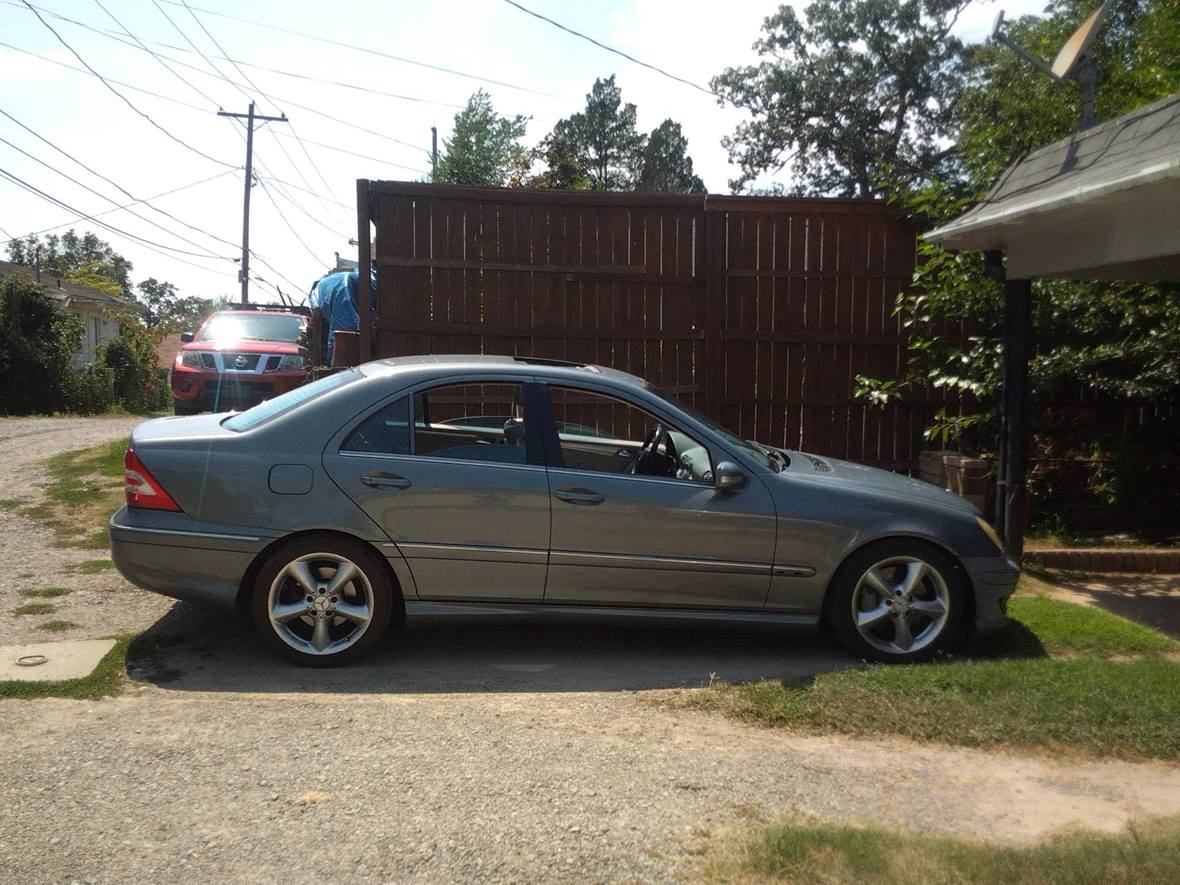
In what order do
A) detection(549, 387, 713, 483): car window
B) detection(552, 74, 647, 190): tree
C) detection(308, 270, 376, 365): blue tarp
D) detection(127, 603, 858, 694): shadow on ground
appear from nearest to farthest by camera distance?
detection(127, 603, 858, 694): shadow on ground
detection(549, 387, 713, 483): car window
detection(308, 270, 376, 365): blue tarp
detection(552, 74, 647, 190): tree

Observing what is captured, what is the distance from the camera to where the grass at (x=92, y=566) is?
694 cm

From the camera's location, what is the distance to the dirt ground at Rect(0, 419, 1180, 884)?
3.45 m

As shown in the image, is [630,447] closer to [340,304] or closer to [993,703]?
[993,703]

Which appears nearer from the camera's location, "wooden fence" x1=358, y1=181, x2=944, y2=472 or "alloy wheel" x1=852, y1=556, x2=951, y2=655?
"alloy wheel" x1=852, y1=556, x2=951, y2=655

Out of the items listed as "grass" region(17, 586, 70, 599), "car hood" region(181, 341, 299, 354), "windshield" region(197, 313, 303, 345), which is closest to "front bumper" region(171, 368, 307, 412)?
"car hood" region(181, 341, 299, 354)

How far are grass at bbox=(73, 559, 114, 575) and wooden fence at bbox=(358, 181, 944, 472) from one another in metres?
2.74

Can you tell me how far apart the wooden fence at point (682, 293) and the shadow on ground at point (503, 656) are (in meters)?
3.42

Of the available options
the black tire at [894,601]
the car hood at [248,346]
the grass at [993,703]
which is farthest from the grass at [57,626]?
the car hood at [248,346]

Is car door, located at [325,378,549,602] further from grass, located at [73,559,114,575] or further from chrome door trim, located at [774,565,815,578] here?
grass, located at [73,559,114,575]

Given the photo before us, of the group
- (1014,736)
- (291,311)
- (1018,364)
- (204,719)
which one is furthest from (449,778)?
(291,311)

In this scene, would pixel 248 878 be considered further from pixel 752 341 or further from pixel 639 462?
pixel 752 341

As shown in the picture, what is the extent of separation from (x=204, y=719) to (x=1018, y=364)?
559 centimetres

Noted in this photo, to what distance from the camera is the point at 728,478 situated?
18.0ft

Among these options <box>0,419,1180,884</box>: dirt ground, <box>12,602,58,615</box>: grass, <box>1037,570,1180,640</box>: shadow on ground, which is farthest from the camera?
<box>1037,570,1180,640</box>: shadow on ground
